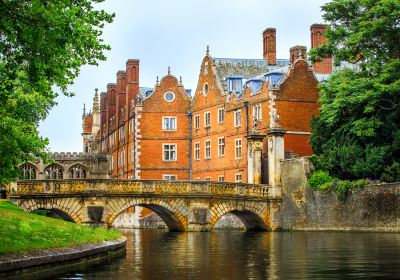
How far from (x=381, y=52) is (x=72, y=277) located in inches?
1071

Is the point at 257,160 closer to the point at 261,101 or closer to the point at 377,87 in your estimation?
the point at 261,101

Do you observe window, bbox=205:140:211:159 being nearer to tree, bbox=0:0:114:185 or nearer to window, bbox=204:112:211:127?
window, bbox=204:112:211:127

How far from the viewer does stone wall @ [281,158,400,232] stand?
1352 inches

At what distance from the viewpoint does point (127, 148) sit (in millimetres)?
62906

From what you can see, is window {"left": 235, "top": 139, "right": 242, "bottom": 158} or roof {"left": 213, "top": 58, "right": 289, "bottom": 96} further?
roof {"left": 213, "top": 58, "right": 289, "bottom": 96}

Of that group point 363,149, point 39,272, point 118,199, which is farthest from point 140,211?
point 39,272

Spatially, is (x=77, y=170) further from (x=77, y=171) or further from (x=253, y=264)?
(x=253, y=264)

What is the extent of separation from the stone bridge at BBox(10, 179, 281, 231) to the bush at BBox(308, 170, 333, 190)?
2902mm

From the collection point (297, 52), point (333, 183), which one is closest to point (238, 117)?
point (297, 52)

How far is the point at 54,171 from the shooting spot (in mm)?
75250

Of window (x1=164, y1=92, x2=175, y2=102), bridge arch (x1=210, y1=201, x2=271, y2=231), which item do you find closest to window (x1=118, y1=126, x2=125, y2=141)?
window (x1=164, y1=92, x2=175, y2=102)

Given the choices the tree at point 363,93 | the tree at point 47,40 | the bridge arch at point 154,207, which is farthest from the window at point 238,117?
the tree at point 47,40

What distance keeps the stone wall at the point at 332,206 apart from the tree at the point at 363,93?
1248 millimetres

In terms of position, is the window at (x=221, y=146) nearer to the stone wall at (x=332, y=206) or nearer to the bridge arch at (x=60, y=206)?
the stone wall at (x=332, y=206)
